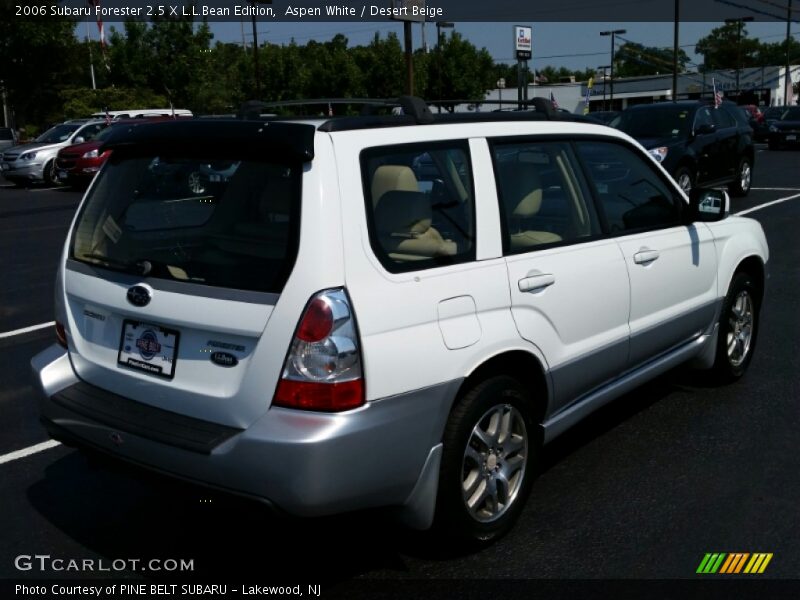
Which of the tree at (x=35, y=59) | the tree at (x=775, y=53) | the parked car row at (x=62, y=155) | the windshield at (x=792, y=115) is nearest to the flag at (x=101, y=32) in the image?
the tree at (x=35, y=59)

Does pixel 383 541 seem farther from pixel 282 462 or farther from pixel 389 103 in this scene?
pixel 389 103

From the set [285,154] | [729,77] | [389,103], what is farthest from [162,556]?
[729,77]

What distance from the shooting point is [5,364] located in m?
6.65

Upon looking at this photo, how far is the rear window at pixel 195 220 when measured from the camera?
3.21 meters

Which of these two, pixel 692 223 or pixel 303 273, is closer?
pixel 303 273

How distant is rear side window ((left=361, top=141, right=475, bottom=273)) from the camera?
3.30 m

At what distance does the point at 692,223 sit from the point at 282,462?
3.16 meters

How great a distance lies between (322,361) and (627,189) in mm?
2461

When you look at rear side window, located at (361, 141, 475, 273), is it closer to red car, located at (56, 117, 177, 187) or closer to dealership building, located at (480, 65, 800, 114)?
red car, located at (56, 117, 177, 187)

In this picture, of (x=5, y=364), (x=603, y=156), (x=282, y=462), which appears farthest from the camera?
(x=5, y=364)

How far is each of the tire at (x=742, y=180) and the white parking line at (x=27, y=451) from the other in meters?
14.9

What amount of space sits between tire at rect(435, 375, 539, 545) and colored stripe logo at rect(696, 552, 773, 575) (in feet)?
2.57
